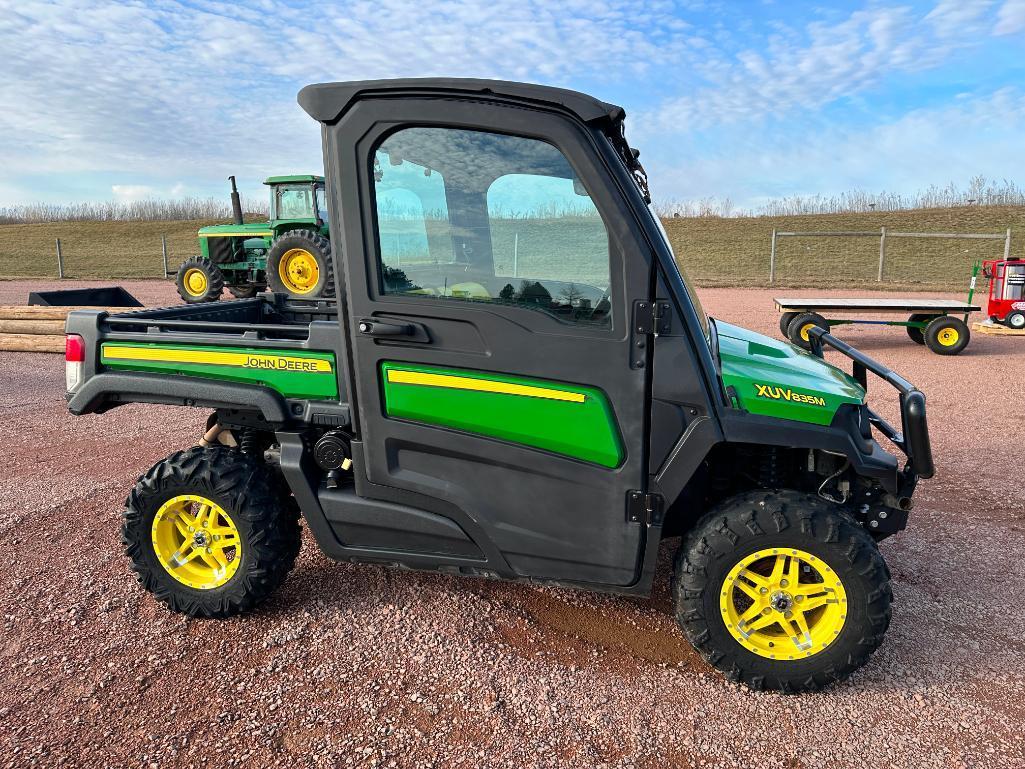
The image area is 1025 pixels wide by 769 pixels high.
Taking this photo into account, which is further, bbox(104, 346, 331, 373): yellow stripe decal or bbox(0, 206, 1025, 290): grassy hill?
bbox(0, 206, 1025, 290): grassy hill

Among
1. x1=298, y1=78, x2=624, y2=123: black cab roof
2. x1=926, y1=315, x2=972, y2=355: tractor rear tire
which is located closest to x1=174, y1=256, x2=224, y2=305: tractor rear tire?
x1=926, y1=315, x2=972, y2=355: tractor rear tire

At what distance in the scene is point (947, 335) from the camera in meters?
10.3

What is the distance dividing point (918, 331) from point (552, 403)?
33.8ft

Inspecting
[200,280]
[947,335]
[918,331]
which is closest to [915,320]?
[918,331]

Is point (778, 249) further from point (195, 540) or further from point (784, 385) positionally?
point (195, 540)

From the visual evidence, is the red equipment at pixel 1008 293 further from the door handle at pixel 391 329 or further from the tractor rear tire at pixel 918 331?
the door handle at pixel 391 329

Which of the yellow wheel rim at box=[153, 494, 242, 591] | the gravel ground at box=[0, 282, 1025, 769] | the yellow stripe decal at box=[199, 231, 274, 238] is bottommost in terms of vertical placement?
the gravel ground at box=[0, 282, 1025, 769]

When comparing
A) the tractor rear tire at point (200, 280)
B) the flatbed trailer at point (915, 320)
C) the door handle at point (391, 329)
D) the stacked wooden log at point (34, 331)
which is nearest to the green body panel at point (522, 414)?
the door handle at point (391, 329)

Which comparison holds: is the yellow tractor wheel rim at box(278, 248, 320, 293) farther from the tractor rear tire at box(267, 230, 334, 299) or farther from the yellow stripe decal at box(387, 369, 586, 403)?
the yellow stripe decal at box(387, 369, 586, 403)

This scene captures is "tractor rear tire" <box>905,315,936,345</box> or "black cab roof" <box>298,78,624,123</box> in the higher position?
"black cab roof" <box>298,78,624,123</box>

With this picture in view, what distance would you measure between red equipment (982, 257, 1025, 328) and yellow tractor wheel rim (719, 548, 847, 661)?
1114 centimetres

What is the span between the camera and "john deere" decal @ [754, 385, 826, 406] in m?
2.70

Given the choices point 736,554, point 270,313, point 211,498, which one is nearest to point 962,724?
point 736,554

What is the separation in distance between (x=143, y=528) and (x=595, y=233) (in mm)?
2353
